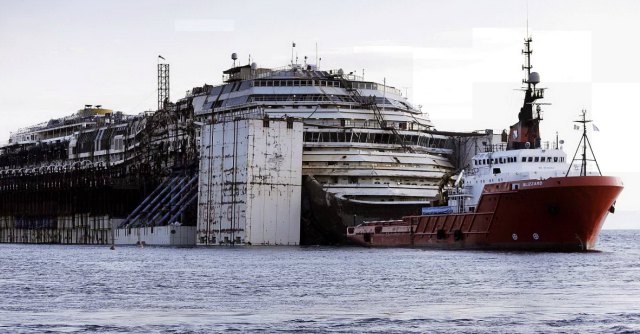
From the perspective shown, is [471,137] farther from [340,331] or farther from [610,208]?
[340,331]

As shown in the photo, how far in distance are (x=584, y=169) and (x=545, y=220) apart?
16.6 ft

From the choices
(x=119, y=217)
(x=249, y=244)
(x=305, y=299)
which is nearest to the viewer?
(x=305, y=299)

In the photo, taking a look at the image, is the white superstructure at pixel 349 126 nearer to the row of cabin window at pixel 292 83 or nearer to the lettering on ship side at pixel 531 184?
the row of cabin window at pixel 292 83

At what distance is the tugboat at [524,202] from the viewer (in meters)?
92.0

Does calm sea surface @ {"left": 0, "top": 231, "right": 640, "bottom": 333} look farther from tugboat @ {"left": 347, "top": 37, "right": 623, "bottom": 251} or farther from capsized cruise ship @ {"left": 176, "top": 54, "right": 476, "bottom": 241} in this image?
capsized cruise ship @ {"left": 176, "top": 54, "right": 476, "bottom": 241}

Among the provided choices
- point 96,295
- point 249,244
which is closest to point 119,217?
point 249,244

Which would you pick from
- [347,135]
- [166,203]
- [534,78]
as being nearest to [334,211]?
[347,135]

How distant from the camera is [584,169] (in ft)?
311

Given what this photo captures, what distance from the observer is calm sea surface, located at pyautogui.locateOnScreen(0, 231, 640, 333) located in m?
Result: 46.3

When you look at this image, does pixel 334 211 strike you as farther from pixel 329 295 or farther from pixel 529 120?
pixel 329 295

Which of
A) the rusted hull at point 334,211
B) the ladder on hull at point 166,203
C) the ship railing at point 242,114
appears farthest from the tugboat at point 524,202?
the ladder on hull at point 166,203

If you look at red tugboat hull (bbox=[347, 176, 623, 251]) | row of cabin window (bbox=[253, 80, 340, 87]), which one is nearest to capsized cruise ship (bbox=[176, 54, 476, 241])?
row of cabin window (bbox=[253, 80, 340, 87])

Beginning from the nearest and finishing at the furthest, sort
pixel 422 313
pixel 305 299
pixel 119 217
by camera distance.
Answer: pixel 422 313 → pixel 305 299 → pixel 119 217

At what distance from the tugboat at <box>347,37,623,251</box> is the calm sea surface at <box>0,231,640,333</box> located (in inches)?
124
